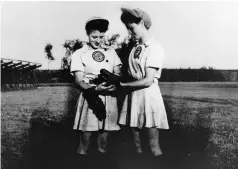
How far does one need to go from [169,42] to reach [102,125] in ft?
3.15

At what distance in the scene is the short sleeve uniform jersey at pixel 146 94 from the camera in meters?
2.03

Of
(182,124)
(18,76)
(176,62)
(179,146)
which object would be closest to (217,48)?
(176,62)

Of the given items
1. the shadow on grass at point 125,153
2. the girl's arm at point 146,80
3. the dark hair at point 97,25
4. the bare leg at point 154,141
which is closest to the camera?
the girl's arm at point 146,80

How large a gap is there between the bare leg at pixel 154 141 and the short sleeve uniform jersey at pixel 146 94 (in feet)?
0.17

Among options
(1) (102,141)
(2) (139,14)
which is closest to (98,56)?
(2) (139,14)

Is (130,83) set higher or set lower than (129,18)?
lower

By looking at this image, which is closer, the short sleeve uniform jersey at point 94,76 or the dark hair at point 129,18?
the dark hair at point 129,18

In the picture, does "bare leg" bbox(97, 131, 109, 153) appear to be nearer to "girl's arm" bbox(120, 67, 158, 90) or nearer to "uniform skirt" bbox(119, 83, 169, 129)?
"uniform skirt" bbox(119, 83, 169, 129)

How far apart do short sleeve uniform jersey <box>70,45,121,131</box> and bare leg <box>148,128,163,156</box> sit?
11.9 inches

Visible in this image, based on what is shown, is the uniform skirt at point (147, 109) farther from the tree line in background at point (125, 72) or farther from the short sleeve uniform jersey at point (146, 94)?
the tree line in background at point (125, 72)

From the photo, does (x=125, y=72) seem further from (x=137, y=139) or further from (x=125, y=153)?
(x=125, y=153)

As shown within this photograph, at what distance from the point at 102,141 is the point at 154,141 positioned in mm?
451

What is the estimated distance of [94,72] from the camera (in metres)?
2.24

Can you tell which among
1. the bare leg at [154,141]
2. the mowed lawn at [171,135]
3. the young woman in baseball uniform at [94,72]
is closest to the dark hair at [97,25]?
the young woman in baseball uniform at [94,72]
